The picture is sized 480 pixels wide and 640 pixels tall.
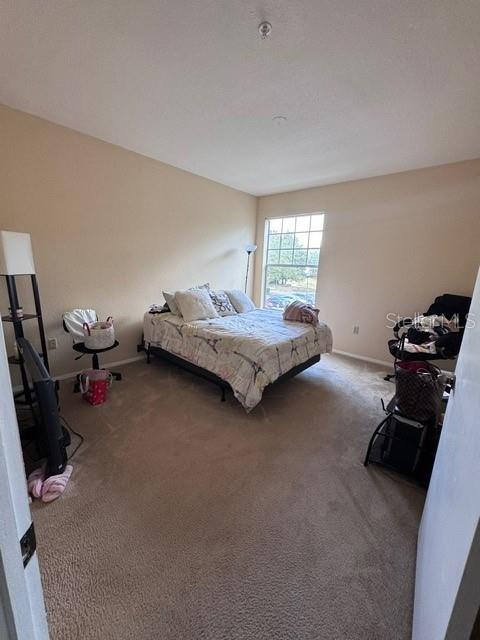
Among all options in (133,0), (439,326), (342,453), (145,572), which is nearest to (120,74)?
(133,0)

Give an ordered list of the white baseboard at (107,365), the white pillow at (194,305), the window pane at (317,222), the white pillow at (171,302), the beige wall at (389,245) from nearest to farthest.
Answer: the white baseboard at (107,365)
the beige wall at (389,245)
the white pillow at (194,305)
the white pillow at (171,302)
the window pane at (317,222)

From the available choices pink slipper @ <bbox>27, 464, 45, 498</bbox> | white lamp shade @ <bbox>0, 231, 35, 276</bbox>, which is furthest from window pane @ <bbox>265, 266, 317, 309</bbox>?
pink slipper @ <bbox>27, 464, 45, 498</bbox>

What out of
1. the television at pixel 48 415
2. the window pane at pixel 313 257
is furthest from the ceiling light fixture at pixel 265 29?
the window pane at pixel 313 257

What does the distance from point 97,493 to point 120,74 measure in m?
2.74

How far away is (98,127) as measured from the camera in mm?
2576

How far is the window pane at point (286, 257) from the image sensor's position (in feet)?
15.5

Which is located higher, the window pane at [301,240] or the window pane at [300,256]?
the window pane at [301,240]

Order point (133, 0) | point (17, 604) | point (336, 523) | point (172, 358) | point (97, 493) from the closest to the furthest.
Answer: point (17, 604) < point (133, 0) < point (336, 523) < point (97, 493) < point (172, 358)

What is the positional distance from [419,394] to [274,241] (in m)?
3.86

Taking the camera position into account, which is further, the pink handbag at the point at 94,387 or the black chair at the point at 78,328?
the black chair at the point at 78,328

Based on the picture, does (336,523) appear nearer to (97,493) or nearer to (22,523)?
(97,493)

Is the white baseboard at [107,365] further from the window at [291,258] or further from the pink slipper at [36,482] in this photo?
the window at [291,258]

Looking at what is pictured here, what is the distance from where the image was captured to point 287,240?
4762mm

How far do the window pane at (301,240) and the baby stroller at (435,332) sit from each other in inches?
77.8
